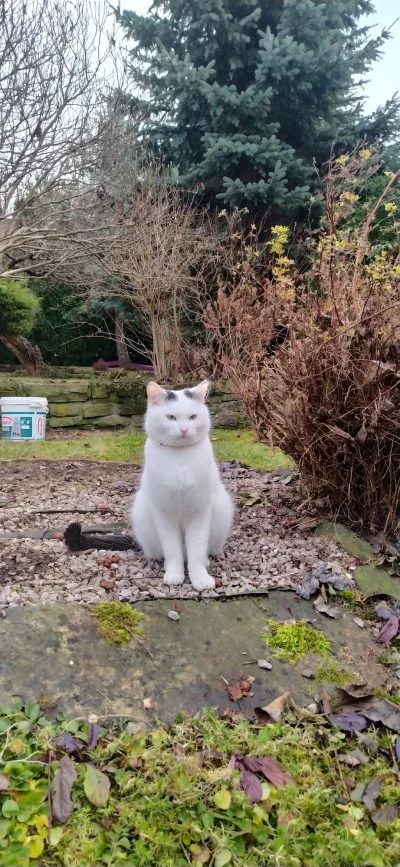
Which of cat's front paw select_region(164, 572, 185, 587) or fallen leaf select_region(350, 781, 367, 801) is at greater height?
cat's front paw select_region(164, 572, 185, 587)

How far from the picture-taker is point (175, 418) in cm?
231

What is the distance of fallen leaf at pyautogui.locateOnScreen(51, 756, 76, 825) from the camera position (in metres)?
1.42

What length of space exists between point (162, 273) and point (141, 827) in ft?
27.2

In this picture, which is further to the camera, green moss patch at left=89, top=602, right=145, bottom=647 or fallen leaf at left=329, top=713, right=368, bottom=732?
green moss patch at left=89, top=602, right=145, bottom=647

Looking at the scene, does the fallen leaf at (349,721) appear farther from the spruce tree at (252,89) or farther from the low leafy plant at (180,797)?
the spruce tree at (252,89)

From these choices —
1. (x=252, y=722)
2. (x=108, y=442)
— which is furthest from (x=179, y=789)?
(x=108, y=442)

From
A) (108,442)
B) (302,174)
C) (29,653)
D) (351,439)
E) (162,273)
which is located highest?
(302,174)

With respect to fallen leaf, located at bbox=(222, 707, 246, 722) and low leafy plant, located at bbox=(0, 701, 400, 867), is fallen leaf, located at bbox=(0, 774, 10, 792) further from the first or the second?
fallen leaf, located at bbox=(222, 707, 246, 722)

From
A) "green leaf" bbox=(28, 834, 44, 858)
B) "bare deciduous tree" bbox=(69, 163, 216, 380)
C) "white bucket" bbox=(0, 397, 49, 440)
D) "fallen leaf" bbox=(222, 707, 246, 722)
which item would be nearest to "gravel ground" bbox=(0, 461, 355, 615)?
"fallen leaf" bbox=(222, 707, 246, 722)

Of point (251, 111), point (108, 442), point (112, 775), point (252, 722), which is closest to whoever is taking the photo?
point (112, 775)

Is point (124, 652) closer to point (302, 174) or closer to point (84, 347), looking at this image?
point (302, 174)

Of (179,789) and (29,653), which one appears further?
(29,653)

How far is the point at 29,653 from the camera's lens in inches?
74.9

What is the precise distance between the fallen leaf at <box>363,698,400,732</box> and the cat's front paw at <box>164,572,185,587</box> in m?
0.94
